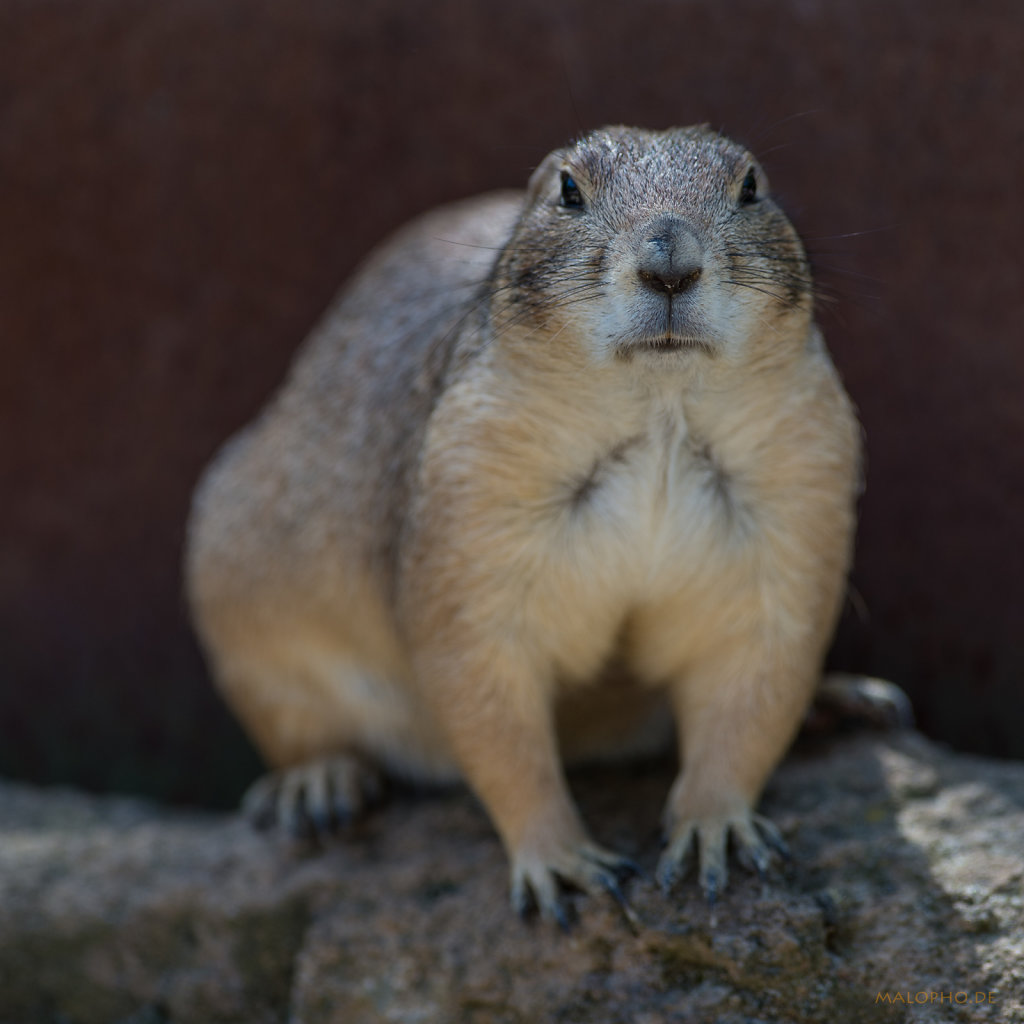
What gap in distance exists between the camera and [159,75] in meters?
6.62

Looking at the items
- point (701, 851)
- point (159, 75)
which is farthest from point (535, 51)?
point (701, 851)

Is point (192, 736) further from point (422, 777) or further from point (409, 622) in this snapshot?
point (409, 622)

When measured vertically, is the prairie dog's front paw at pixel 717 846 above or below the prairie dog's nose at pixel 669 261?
below

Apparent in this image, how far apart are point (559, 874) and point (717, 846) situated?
1.75 ft

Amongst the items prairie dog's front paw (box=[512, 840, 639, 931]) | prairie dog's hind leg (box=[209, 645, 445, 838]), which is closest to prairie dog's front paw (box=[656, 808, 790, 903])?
prairie dog's front paw (box=[512, 840, 639, 931])

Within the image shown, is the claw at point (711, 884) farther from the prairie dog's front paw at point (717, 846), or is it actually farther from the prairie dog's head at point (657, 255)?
the prairie dog's head at point (657, 255)

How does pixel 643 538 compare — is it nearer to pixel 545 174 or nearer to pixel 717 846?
pixel 717 846

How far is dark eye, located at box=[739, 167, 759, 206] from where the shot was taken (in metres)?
4.10

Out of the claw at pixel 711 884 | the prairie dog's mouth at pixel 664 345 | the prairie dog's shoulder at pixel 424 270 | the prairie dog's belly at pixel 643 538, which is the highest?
the prairie dog's shoulder at pixel 424 270

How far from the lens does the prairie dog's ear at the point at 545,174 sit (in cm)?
436

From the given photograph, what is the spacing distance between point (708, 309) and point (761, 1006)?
82.2 inches

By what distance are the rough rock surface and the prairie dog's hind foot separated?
95mm

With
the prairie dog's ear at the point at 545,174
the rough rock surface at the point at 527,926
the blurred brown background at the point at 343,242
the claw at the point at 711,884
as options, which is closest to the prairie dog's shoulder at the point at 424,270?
the blurred brown background at the point at 343,242

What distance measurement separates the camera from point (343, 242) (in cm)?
681
